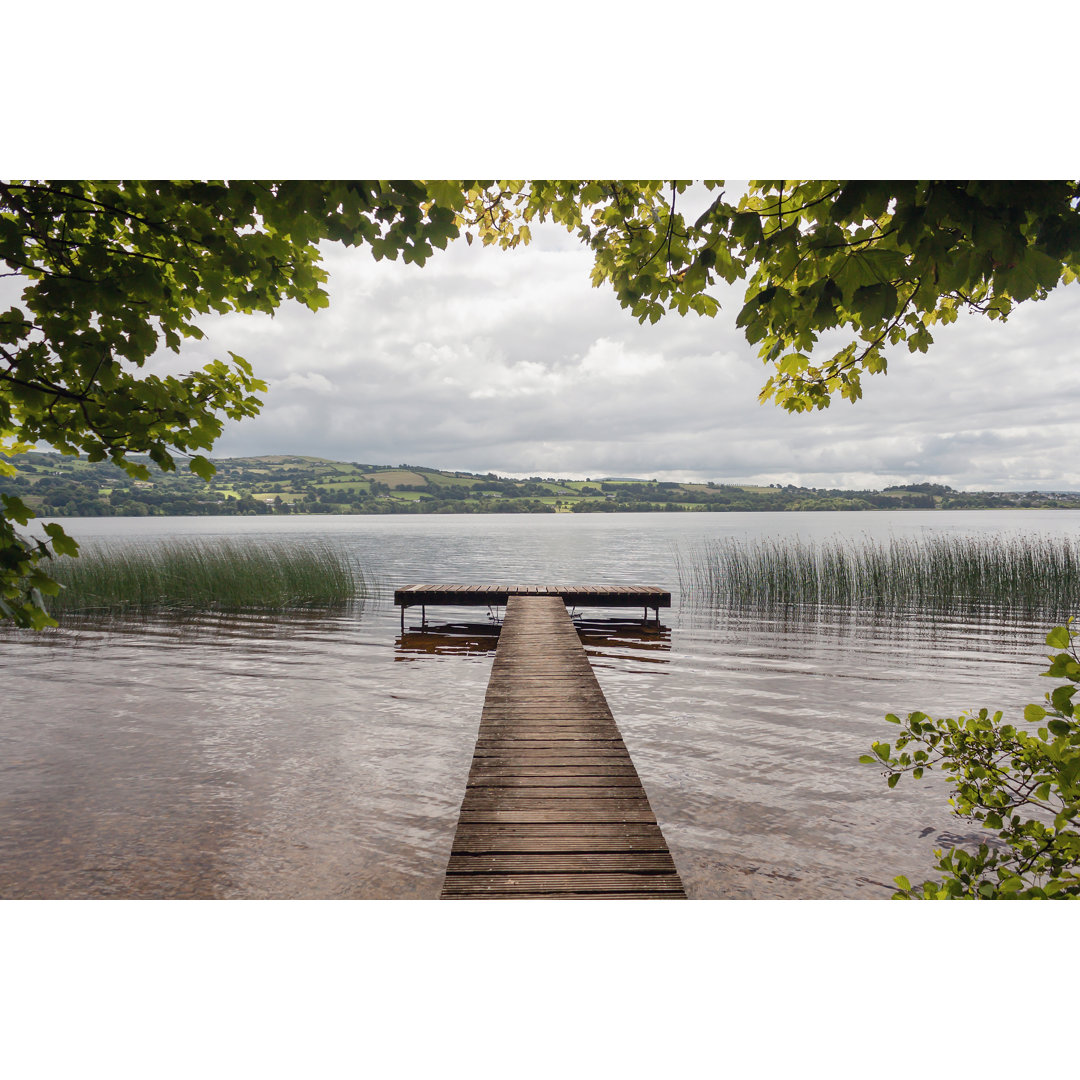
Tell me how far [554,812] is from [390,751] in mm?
2811

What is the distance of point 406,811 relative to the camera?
4.14m

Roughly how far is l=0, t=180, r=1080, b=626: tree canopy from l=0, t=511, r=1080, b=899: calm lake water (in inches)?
89.3

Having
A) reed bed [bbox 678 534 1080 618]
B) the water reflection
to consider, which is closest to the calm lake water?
the water reflection

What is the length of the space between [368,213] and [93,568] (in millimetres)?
13946

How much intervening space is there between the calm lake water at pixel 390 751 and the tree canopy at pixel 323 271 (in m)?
2.27

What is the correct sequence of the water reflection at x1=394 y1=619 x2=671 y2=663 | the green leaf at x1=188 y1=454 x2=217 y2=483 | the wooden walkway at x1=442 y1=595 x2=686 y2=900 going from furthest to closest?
1. the water reflection at x1=394 y1=619 x2=671 y2=663
2. the green leaf at x1=188 y1=454 x2=217 y2=483
3. the wooden walkway at x1=442 y1=595 x2=686 y2=900

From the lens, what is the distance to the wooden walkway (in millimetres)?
2320

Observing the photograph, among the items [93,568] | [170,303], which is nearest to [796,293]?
[170,303]

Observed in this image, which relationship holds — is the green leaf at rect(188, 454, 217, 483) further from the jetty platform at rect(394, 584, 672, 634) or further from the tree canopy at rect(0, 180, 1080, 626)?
the jetty platform at rect(394, 584, 672, 634)

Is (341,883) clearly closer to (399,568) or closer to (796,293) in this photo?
(796,293)

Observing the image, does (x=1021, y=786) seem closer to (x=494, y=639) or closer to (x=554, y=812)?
(x=554, y=812)

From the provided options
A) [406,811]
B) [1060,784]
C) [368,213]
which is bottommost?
[406,811]

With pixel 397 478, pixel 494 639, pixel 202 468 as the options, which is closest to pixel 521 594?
pixel 494 639

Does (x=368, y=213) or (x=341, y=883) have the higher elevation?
(x=368, y=213)
